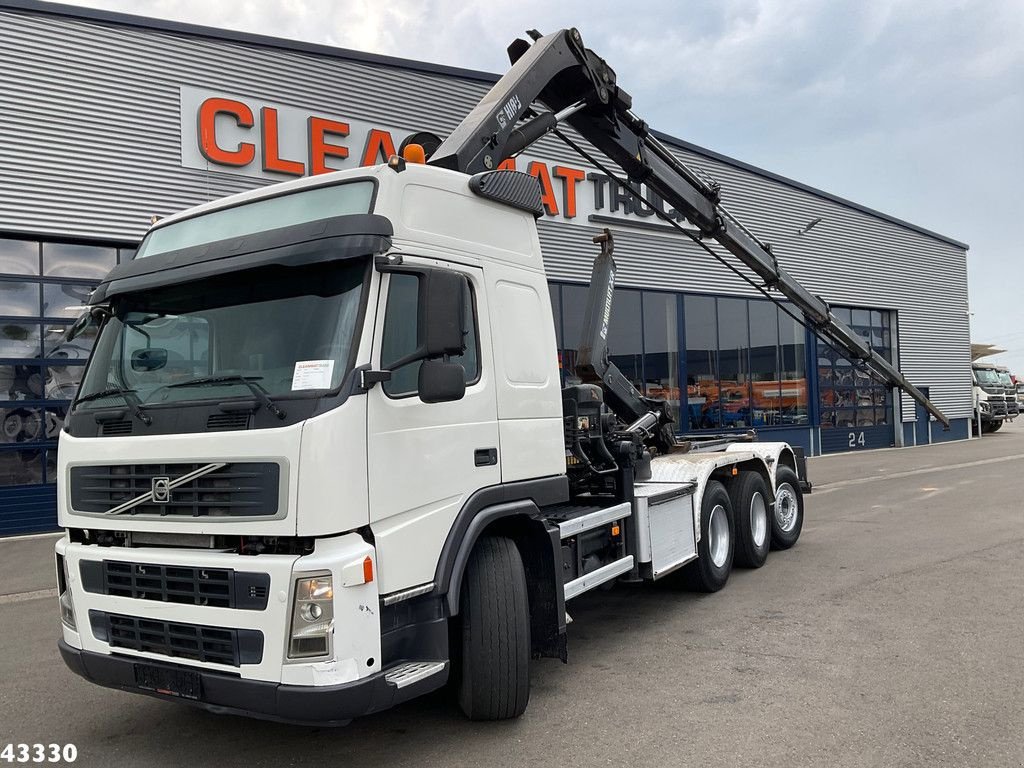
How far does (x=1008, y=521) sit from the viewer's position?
10586 mm

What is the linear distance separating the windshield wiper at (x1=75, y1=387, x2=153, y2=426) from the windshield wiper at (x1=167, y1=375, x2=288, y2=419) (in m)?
0.18

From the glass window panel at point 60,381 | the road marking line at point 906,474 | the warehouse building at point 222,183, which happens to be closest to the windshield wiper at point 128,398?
the warehouse building at point 222,183

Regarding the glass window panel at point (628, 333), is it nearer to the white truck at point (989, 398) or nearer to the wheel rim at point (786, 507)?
the wheel rim at point (786, 507)

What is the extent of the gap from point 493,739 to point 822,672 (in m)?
2.18

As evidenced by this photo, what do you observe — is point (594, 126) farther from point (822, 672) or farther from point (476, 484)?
point (822, 672)

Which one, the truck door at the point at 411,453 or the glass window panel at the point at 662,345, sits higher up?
the glass window panel at the point at 662,345

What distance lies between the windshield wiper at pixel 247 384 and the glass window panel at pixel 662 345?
1603 cm

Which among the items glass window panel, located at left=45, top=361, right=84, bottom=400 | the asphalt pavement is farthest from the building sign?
the asphalt pavement

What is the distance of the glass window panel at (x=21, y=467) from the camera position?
1177cm

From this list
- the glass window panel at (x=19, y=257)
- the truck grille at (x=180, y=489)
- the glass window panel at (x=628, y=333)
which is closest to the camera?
the truck grille at (x=180, y=489)

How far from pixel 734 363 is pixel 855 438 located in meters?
6.34

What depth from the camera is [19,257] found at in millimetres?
11953

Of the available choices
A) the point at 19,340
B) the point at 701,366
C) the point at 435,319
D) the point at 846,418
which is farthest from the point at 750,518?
the point at 846,418

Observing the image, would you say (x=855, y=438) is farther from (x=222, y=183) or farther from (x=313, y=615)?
(x=313, y=615)
